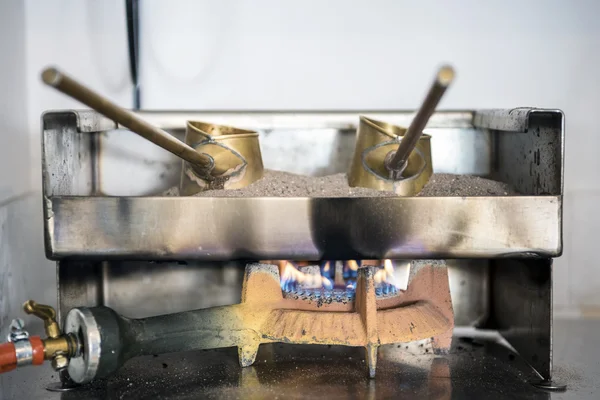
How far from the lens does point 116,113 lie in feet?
2.98

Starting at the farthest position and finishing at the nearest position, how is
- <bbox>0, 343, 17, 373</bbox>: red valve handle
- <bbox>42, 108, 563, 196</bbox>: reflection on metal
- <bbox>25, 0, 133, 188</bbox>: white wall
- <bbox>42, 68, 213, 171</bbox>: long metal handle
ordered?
1. <bbox>25, 0, 133, 188</bbox>: white wall
2. <bbox>42, 108, 563, 196</bbox>: reflection on metal
3. <bbox>0, 343, 17, 373</bbox>: red valve handle
4. <bbox>42, 68, 213, 171</bbox>: long metal handle

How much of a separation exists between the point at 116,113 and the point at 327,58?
76cm

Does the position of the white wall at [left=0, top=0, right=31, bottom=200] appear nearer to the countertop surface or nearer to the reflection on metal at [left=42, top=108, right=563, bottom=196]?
the reflection on metal at [left=42, top=108, right=563, bottom=196]

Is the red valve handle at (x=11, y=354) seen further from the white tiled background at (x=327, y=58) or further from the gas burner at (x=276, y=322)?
the white tiled background at (x=327, y=58)

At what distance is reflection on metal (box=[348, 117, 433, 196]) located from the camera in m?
1.22

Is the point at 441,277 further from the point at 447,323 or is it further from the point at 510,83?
the point at 510,83

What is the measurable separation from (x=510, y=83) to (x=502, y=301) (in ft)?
1.67

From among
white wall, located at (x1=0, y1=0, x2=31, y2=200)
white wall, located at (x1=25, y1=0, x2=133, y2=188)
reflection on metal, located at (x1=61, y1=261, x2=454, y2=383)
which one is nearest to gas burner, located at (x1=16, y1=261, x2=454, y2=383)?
reflection on metal, located at (x1=61, y1=261, x2=454, y2=383)

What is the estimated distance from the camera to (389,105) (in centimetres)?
157

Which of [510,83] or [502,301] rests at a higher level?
[510,83]

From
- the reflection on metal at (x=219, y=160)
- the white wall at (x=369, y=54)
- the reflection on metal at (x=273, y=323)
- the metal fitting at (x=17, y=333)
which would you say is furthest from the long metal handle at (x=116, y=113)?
the white wall at (x=369, y=54)

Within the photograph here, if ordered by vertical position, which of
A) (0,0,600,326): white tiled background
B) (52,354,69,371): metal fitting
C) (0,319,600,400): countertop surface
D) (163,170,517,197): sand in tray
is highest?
(0,0,600,326): white tiled background

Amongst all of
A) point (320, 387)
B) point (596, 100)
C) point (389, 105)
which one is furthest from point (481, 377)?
point (596, 100)

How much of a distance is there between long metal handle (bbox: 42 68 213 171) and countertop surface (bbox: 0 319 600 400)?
355 mm
